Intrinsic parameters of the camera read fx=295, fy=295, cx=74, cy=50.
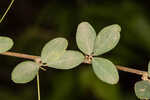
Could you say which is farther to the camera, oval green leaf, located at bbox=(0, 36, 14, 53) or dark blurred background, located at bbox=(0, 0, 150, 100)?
dark blurred background, located at bbox=(0, 0, 150, 100)

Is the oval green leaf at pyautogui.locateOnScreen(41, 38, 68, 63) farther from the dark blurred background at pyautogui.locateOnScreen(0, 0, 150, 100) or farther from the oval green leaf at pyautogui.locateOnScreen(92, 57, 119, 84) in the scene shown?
the dark blurred background at pyautogui.locateOnScreen(0, 0, 150, 100)

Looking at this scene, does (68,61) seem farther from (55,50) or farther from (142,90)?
(142,90)

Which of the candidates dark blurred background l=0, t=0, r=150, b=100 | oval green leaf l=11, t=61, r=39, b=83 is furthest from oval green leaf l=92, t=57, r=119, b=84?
dark blurred background l=0, t=0, r=150, b=100

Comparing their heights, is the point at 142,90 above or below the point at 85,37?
below

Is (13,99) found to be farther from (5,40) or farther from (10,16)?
(5,40)

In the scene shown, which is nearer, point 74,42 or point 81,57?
point 81,57

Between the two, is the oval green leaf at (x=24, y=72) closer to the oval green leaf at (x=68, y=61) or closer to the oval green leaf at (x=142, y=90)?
the oval green leaf at (x=68, y=61)

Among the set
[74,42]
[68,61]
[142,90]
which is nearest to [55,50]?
[68,61]
